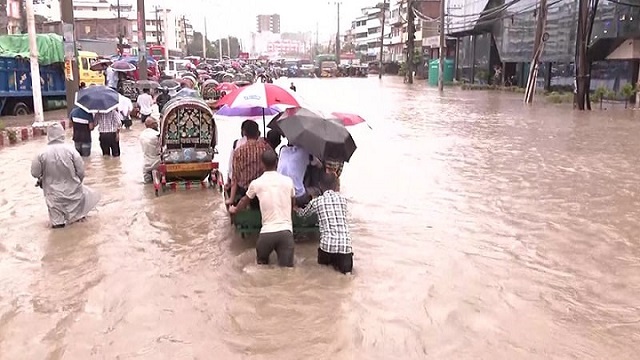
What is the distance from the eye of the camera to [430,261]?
6.86 metres

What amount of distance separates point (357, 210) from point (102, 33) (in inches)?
2890

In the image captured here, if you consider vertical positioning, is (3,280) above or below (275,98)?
below

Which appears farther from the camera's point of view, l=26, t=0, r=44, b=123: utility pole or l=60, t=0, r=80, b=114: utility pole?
l=60, t=0, r=80, b=114: utility pole

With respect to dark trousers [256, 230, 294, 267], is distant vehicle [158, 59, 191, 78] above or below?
above

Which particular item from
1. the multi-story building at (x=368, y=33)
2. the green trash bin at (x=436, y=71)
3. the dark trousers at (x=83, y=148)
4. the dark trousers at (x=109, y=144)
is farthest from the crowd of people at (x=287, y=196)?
the multi-story building at (x=368, y=33)

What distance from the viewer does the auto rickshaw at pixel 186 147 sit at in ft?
32.1

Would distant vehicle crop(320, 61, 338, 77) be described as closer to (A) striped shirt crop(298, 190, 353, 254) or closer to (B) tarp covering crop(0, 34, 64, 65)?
(B) tarp covering crop(0, 34, 64, 65)

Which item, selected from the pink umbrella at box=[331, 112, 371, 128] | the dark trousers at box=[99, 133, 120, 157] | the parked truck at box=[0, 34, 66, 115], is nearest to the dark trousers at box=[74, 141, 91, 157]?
the dark trousers at box=[99, 133, 120, 157]

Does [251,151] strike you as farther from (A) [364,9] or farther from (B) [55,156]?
(A) [364,9]

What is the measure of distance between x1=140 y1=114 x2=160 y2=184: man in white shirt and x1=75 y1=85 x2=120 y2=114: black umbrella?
184cm

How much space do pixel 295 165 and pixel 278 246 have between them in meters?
1.09

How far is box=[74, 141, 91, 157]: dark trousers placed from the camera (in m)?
12.8

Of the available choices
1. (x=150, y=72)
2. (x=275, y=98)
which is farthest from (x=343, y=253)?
(x=150, y=72)

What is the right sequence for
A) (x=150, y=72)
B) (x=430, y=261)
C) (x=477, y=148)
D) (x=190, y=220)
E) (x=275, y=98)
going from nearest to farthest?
(x=430, y=261) → (x=275, y=98) → (x=190, y=220) → (x=477, y=148) → (x=150, y=72)
